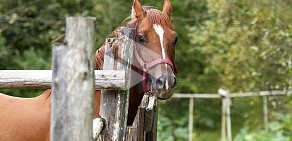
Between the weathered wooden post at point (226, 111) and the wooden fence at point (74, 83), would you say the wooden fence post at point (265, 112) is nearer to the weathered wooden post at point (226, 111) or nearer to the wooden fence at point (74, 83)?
the weathered wooden post at point (226, 111)

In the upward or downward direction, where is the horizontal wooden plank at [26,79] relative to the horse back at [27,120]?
upward

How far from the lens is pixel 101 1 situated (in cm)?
1224

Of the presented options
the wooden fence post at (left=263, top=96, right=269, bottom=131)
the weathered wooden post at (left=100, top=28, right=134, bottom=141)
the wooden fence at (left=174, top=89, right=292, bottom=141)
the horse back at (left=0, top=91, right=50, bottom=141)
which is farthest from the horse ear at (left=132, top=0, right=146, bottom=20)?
the wooden fence post at (left=263, top=96, right=269, bottom=131)

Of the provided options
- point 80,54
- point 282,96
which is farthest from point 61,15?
point 80,54

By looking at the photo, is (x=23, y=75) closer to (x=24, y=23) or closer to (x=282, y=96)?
(x=282, y=96)

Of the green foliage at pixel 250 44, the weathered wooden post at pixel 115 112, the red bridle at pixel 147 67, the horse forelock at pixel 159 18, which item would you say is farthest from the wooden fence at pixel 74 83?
the green foliage at pixel 250 44

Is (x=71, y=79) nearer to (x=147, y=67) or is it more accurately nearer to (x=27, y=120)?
(x=147, y=67)

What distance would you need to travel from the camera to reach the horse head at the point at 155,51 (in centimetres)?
447

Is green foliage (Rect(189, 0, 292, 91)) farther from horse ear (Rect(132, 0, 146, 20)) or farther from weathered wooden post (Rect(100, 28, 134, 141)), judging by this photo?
weathered wooden post (Rect(100, 28, 134, 141))

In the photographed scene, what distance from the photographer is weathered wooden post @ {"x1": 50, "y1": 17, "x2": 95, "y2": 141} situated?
8.44ft

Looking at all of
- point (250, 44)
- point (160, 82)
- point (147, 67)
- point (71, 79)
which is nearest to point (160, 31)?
point (147, 67)

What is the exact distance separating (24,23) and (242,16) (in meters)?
4.78

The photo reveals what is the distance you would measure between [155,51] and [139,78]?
→ 188mm

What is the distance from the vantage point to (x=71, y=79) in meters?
2.59
